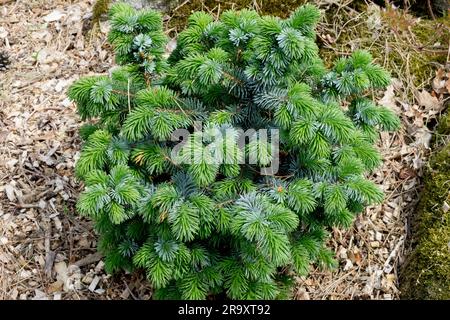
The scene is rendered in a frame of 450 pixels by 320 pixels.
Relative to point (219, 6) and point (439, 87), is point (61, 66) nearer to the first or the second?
point (219, 6)

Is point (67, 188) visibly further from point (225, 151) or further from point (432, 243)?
point (432, 243)

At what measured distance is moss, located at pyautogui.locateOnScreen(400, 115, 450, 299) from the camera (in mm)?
2488

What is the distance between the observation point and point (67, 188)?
292 centimetres

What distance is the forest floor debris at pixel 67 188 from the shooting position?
263 centimetres

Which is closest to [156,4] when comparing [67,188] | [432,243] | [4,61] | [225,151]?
[4,61]

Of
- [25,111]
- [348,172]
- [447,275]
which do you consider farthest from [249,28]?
[25,111]

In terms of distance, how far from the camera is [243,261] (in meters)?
2.09

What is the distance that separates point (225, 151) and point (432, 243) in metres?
1.27

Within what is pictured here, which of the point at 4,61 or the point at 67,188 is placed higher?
the point at 4,61

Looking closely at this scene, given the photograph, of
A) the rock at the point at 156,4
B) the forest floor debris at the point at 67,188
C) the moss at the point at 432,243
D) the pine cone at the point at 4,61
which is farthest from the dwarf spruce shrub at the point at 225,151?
the pine cone at the point at 4,61

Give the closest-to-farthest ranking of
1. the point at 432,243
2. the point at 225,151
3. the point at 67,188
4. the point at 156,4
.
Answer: the point at 225,151 < the point at 432,243 < the point at 67,188 < the point at 156,4

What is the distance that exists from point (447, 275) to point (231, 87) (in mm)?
1315

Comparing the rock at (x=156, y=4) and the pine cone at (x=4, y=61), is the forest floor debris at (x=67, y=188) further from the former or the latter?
the rock at (x=156, y=4)
